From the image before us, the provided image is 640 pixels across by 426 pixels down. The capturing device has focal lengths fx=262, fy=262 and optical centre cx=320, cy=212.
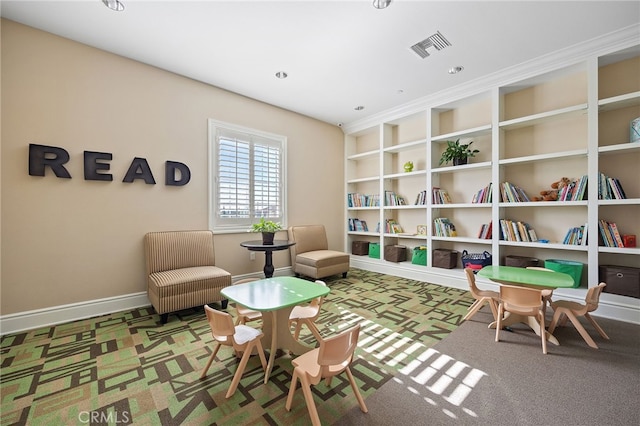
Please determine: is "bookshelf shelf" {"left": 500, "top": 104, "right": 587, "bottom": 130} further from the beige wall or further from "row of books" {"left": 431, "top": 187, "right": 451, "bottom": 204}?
the beige wall

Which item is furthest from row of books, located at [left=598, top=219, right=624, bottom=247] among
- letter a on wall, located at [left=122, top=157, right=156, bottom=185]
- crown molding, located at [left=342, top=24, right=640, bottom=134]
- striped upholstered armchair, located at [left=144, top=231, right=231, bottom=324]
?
letter a on wall, located at [left=122, top=157, right=156, bottom=185]

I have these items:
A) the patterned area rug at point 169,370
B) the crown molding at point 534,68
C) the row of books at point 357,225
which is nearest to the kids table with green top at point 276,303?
the patterned area rug at point 169,370

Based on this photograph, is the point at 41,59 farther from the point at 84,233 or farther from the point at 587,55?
the point at 587,55

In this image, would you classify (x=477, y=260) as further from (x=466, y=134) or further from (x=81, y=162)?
(x=81, y=162)

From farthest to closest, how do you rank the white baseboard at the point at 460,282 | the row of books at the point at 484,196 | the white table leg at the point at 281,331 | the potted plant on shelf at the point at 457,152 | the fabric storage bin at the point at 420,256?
the fabric storage bin at the point at 420,256
the potted plant on shelf at the point at 457,152
the row of books at the point at 484,196
the white baseboard at the point at 460,282
the white table leg at the point at 281,331

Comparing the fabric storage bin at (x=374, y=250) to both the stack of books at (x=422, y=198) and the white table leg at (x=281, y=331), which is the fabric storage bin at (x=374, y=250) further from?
the white table leg at (x=281, y=331)

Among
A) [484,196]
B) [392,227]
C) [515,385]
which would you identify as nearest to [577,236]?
[484,196]

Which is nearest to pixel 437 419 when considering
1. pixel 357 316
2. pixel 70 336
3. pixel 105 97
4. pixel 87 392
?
pixel 357 316

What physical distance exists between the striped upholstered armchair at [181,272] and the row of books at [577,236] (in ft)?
14.6

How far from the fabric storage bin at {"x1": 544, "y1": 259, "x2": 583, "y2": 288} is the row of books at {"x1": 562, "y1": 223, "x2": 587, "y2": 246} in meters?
0.27

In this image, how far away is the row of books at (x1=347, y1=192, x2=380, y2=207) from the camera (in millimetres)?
5676

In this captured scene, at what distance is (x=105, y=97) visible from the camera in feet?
10.6

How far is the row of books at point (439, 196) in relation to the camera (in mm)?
4586

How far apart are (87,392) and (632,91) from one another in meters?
6.23
